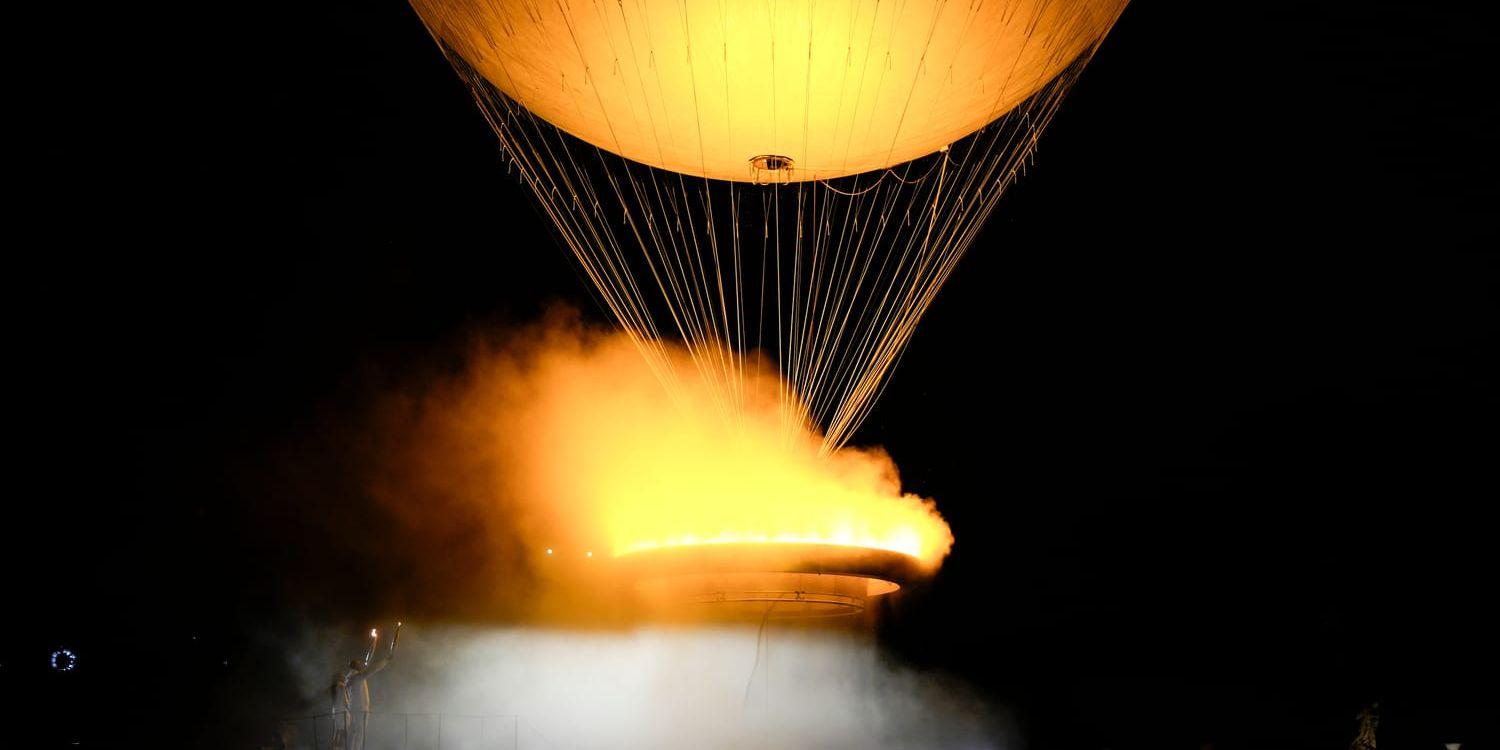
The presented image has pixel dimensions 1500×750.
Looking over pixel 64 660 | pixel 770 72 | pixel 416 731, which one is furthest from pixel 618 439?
pixel 64 660

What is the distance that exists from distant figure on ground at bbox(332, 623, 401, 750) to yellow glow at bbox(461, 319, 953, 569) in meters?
2.39

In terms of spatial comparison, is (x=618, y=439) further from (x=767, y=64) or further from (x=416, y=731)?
(x=767, y=64)

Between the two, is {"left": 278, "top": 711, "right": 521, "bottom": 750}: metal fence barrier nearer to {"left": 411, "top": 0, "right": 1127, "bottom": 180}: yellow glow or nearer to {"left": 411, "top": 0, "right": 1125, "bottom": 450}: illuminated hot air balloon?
{"left": 411, "top": 0, "right": 1125, "bottom": 450}: illuminated hot air balloon

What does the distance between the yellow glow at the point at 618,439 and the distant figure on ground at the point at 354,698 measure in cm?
239

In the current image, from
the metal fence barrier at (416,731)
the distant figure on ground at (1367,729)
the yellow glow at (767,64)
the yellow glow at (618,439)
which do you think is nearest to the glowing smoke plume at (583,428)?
the yellow glow at (618,439)

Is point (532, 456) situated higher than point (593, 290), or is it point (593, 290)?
point (593, 290)

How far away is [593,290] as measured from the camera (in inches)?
448

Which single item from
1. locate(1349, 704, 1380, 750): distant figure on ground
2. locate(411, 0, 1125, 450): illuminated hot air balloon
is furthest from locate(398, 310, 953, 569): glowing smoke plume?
locate(1349, 704, 1380, 750): distant figure on ground

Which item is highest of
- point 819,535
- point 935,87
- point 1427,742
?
point 935,87

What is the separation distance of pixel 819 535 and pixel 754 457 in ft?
6.02

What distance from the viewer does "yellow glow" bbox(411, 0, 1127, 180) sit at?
17.2 ft

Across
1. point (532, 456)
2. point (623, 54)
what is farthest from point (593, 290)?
point (623, 54)

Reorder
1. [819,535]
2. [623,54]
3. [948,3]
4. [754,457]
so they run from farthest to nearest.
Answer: [754,457] → [819,535] → [623,54] → [948,3]

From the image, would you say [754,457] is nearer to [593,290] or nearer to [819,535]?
[819,535]
